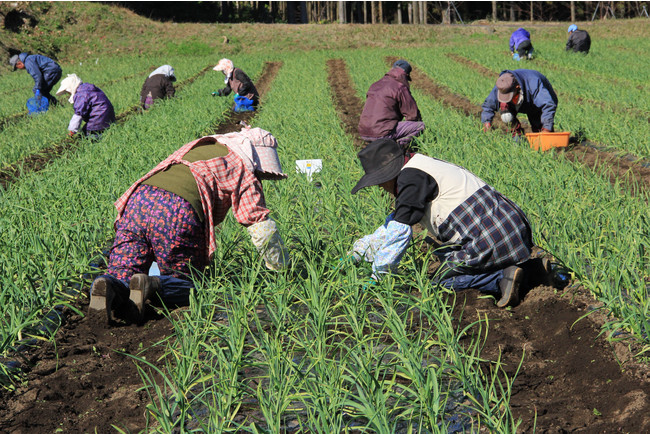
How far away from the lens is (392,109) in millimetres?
6090

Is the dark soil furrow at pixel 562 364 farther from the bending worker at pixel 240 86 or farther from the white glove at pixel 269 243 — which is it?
the bending worker at pixel 240 86

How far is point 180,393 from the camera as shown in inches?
79.7

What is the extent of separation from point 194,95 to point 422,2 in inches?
1038

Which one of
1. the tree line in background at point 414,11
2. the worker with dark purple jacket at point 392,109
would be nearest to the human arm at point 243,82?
the worker with dark purple jacket at point 392,109

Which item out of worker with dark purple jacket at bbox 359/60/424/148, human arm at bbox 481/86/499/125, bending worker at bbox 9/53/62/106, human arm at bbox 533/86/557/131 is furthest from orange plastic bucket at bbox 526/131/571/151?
bending worker at bbox 9/53/62/106

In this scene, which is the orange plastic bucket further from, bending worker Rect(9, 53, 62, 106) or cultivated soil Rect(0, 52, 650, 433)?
bending worker Rect(9, 53, 62, 106)

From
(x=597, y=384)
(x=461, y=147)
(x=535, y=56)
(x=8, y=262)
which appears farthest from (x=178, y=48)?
(x=597, y=384)

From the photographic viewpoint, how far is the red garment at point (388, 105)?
6027mm

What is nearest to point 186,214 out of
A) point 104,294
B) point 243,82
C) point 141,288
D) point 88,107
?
point 141,288

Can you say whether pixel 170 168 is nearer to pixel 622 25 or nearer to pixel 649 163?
pixel 649 163

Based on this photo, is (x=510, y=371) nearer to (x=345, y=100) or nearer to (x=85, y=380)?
(x=85, y=380)

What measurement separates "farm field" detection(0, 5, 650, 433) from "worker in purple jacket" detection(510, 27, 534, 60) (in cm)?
1048

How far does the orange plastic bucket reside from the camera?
583cm

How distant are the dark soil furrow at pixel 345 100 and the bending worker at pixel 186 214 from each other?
4.38 m
